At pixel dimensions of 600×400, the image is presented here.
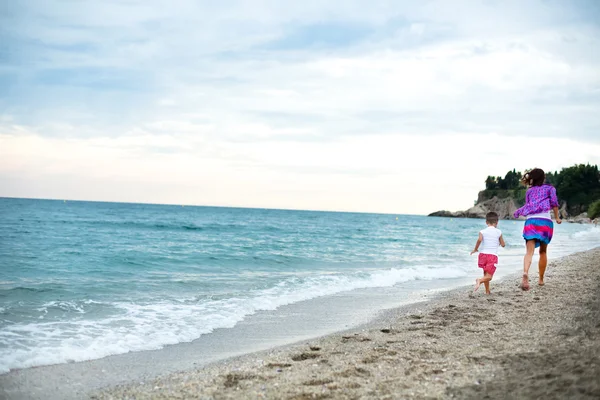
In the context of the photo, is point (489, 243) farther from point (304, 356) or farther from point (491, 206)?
point (491, 206)

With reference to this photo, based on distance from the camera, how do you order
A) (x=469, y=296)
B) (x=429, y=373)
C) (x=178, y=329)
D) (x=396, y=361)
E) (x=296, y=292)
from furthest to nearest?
1. (x=296, y=292)
2. (x=469, y=296)
3. (x=178, y=329)
4. (x=396, y=361)
5. (x=429, y=373)

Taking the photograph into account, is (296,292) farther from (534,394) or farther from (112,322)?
(534,394)

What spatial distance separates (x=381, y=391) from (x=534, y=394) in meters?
1.16

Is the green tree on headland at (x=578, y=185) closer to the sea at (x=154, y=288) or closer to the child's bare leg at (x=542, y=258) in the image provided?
the sea at (x=154, y=288)

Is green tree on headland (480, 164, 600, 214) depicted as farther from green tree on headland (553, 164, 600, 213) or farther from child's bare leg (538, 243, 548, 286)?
child's bare leg (538, 243, 548, 286)

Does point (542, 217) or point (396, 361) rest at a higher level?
point (542, 217)

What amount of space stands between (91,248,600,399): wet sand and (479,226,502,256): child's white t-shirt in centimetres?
176

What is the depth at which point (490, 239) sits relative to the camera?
911 cm

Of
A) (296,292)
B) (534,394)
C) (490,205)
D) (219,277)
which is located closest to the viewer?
(534,394)

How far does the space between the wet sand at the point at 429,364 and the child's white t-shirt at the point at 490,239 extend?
176 cm

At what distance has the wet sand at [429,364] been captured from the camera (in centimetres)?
397

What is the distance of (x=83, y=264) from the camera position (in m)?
15.4

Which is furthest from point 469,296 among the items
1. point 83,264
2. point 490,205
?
point 490,205

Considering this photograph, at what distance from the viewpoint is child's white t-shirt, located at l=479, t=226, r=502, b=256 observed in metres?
9.03
